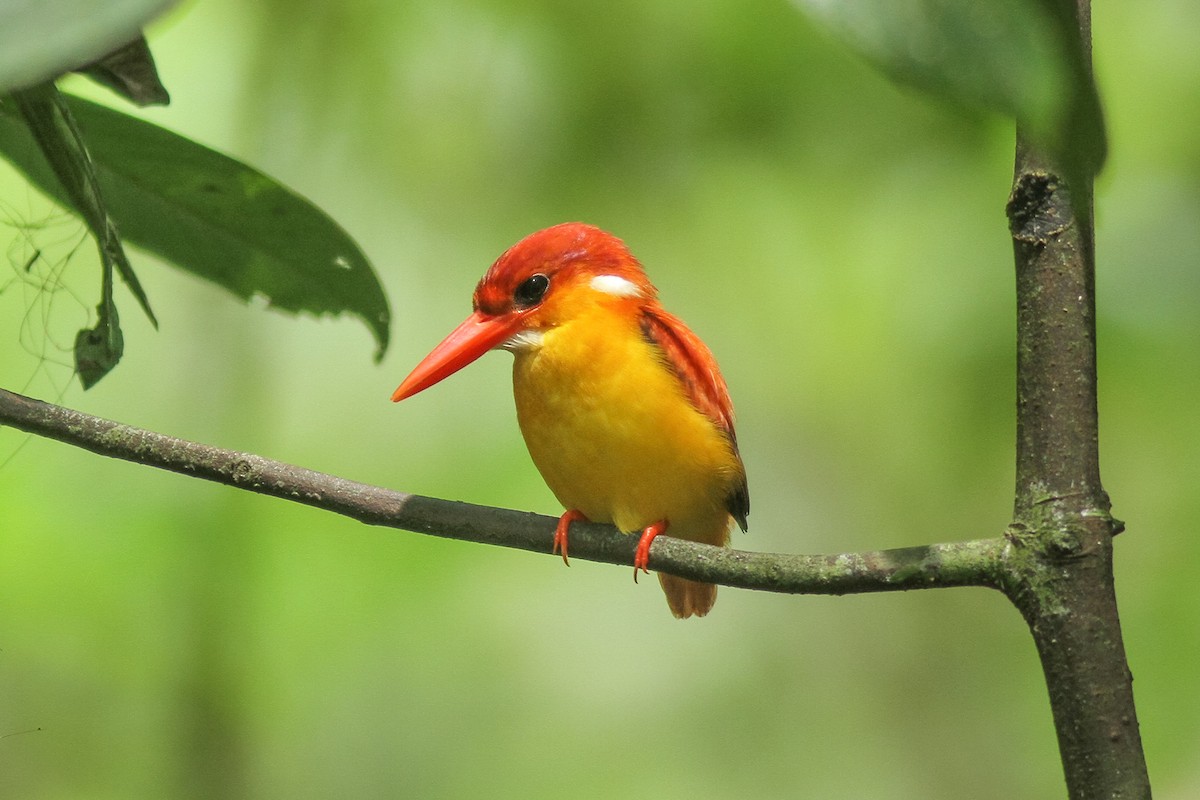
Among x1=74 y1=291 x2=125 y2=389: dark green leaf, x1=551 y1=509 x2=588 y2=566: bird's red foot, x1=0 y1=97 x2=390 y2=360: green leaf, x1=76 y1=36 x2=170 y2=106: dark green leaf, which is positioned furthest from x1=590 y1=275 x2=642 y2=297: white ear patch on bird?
x1=76 y1=36 x2=170 y2=106: dark green leaf

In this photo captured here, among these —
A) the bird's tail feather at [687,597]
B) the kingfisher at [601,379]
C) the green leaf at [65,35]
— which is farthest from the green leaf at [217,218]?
the bird's tail feather at [687,597]

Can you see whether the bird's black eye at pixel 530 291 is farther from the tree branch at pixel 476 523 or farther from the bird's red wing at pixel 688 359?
the tree branch at pixel 476 523

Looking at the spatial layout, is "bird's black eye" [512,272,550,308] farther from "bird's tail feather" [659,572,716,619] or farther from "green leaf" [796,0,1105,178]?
"green leaf" [796,0,1105,178]

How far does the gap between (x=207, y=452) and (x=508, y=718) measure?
6.79 ft

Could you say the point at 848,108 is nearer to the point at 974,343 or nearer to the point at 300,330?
the point at 974,343

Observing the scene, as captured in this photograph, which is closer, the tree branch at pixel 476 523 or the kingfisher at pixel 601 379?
the tree branch at pixel 476 523

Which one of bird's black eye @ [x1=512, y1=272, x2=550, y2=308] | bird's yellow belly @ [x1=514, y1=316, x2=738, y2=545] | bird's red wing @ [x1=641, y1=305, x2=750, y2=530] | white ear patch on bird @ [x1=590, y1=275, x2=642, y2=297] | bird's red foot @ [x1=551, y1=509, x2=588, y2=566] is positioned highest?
white ear patch on bird @ [x1=590, y1=275, x2=642, y2=297]

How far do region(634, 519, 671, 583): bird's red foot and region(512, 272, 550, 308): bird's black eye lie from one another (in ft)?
1.22

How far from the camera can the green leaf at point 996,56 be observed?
0.39 metres

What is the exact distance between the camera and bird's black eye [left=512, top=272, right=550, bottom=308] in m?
1.66

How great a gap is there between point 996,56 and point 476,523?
0.80 metres

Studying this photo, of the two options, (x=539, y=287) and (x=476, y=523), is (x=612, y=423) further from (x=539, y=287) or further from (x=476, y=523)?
(x=476, y=523)

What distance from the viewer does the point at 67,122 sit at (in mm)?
915

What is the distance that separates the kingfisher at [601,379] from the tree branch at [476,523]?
455 mm
